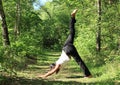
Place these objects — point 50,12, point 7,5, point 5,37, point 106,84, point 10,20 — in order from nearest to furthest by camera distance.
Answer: point 106,84 < point 5,37 < point 7,5 < point 10,20 < point 50,12

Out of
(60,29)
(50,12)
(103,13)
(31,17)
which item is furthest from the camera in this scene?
(50,12)

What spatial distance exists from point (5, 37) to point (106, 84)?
26.8 ft

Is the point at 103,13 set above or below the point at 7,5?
above

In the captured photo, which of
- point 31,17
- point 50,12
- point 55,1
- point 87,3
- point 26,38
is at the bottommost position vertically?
point 50,12

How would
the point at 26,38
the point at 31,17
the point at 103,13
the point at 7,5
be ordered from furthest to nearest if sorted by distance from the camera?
the point at 31,17 → the point at 7,5 → the point at 26,38 → the point at 103,13

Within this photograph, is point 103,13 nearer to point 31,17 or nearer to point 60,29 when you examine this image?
point 31,17

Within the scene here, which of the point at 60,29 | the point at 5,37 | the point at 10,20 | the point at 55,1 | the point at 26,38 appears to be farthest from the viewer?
the point at 55,1

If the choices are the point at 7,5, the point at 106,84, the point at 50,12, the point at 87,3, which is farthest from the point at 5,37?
the point at 50,12

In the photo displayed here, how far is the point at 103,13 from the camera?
75.2 feet

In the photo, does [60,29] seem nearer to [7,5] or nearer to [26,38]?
[7,5]

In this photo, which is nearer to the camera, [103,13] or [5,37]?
[5,37]

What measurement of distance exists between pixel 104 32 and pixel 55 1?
57831mm

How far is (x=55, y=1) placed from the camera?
80.0 meters

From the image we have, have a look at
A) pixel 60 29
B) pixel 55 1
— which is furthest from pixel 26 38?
pixel 55 1
